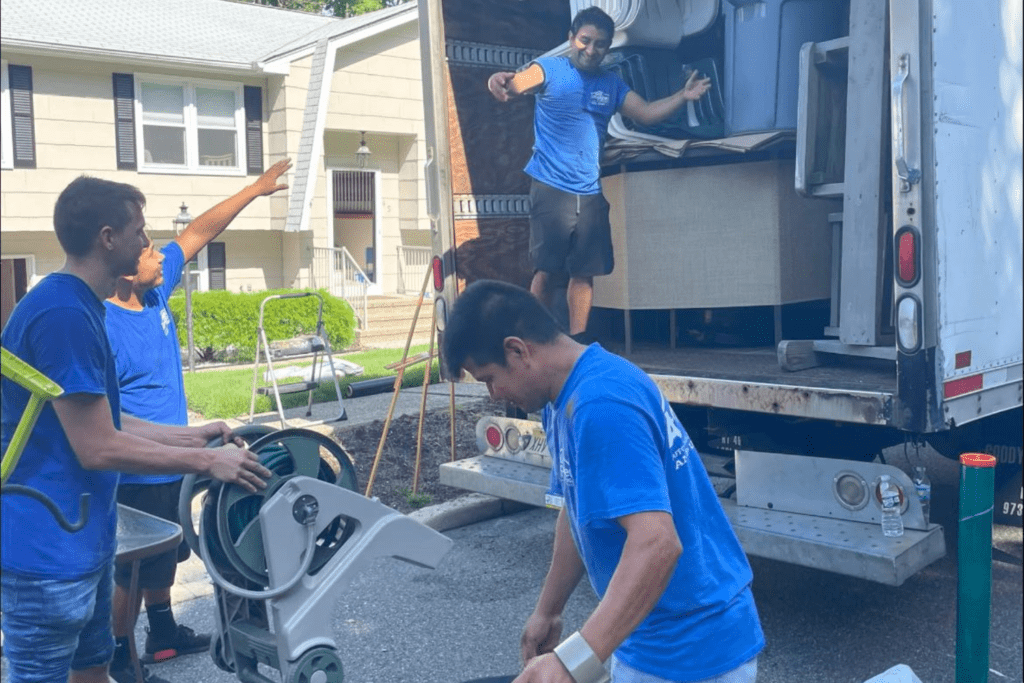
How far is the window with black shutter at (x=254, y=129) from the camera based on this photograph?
1764 cm

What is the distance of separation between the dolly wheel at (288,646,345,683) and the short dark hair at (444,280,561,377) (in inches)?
32.6

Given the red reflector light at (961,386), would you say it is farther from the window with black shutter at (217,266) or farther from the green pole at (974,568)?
the window with black shutter at (217,266)

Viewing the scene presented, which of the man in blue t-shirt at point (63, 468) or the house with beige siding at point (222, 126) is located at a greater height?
the house with beige siding at point (222, 126)

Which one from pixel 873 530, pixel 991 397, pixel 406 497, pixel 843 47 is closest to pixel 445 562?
pixel 406 497

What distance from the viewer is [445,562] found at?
225 inches

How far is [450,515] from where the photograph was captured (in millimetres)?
6281

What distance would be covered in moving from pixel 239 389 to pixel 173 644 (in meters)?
6.34

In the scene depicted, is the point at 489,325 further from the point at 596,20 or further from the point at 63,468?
the point at 596,20

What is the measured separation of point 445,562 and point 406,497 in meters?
0.94

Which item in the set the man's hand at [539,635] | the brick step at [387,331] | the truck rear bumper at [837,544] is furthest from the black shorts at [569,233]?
the brick step at [387,331]

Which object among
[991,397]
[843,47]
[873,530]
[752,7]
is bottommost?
[873,530]

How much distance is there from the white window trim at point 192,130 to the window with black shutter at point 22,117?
5.11ft

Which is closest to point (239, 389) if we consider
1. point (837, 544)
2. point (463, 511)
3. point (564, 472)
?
point (463, 511)

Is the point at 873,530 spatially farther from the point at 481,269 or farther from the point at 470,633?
the point at 481,269
